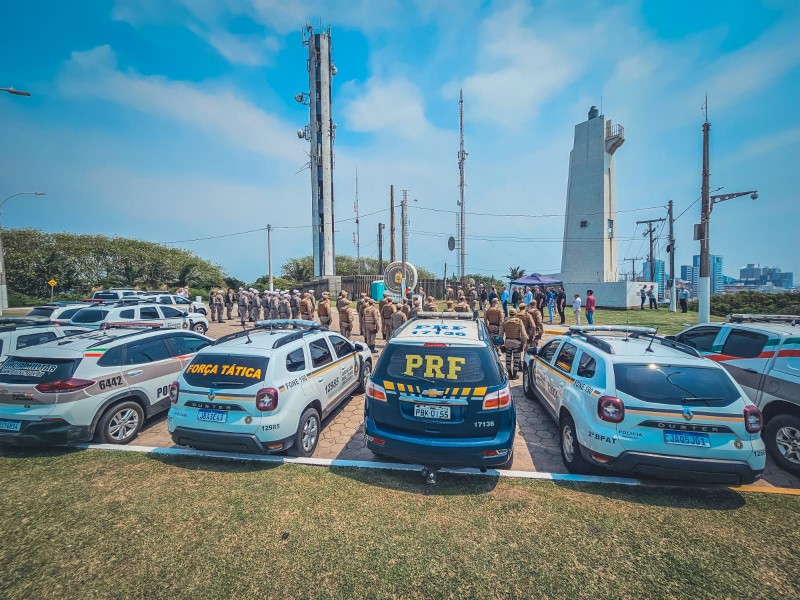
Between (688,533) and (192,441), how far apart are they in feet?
17.7

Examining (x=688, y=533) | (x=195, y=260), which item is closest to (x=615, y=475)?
(x=688, y=533)

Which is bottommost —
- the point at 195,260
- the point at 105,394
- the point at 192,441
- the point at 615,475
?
the point at 615,475

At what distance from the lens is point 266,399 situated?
446 cm

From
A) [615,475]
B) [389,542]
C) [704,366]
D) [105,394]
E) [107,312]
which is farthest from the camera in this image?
[107,312]

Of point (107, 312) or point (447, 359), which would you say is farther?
point (107, 312)

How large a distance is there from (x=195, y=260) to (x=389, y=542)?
51318mm

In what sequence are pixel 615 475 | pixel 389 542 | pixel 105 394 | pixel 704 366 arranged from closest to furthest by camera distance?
1. pixel 389 542
2. pixel 704 366
3. pixel 615 475
4. pixel 105 394

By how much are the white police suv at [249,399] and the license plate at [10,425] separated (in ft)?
6.35

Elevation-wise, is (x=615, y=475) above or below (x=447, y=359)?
below

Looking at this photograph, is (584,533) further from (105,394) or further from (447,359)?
(105,394)

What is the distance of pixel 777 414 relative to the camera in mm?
4699

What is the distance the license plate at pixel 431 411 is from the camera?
4043mm

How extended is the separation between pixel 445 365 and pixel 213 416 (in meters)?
2.93

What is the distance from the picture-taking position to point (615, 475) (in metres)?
4.48
